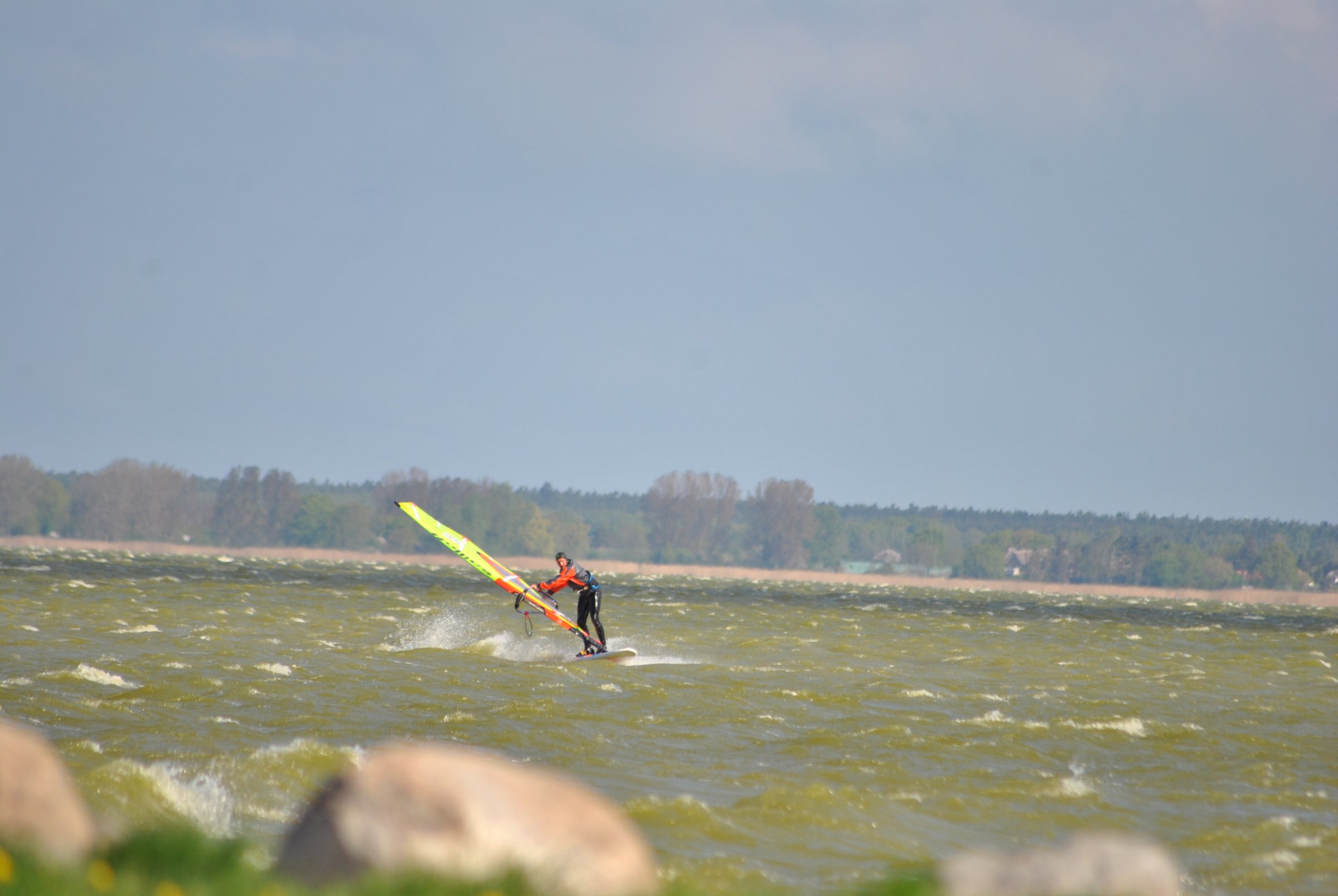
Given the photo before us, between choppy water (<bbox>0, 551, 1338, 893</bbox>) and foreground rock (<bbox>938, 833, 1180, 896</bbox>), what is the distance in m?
3.03

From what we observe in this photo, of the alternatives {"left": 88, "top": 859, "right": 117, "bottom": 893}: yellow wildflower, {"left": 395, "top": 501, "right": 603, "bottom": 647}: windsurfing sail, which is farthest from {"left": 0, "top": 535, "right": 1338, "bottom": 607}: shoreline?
{"left": 88, "top": 859, "right": 117, "bottom": 893}: yellow wildflower

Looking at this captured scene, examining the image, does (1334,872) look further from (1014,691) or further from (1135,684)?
(1135,684)

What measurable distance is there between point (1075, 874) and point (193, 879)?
3565 millimetres

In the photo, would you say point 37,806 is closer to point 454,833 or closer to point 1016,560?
point 454,833

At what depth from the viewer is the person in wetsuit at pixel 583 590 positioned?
73.6 feet

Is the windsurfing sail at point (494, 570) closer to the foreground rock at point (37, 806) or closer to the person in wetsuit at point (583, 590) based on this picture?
the person in wetsuit at point (583, 590)

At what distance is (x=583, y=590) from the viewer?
76.1 ft

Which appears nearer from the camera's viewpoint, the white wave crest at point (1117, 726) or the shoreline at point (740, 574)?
the white wave crest at point (1117, 726)

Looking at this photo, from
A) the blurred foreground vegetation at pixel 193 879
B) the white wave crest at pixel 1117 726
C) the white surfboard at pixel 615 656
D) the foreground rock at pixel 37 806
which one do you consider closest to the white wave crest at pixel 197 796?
the foreground rock at pixel 37 806

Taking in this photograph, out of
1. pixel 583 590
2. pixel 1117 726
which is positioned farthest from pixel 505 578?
pixel 1117 726

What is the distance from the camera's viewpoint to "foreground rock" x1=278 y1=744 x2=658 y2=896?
5.14 m

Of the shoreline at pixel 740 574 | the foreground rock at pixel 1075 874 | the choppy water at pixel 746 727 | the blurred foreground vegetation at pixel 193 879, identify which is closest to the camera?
the blurred foreground vegetation at pixel 193 879

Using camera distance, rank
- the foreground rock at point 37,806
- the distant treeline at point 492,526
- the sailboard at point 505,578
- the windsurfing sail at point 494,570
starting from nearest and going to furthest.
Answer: the foreground rock at point 37,806 → the sailboard at point 505,578 → the windsurfing sail at point 494,570 → the distant treeline at point 492,526

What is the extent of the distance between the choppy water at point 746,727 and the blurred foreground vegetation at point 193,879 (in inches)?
111
